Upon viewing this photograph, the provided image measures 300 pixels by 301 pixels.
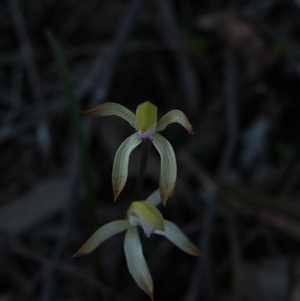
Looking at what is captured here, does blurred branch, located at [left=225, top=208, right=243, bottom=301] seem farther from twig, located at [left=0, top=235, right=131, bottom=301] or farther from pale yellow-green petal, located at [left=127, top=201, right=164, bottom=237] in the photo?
pale yellow-green petal, located at [left=127, top=201, right=164, bottom=237]

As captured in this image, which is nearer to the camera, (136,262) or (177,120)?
(177,120)

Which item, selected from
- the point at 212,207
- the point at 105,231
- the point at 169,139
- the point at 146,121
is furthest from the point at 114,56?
the point at 146,121

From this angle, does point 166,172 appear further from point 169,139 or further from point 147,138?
point 169,139

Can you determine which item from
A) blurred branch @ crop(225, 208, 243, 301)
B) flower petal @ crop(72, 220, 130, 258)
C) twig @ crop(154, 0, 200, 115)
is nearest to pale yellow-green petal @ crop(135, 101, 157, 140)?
flower petal @ crop(72, 220, 130, 258)

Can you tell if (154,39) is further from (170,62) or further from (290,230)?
(290,230)

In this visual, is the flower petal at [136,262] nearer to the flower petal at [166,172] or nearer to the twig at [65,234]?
the flower petal at [166,172]

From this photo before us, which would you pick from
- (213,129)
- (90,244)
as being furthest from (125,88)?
(90,244)

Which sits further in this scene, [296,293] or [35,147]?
[35,147]
